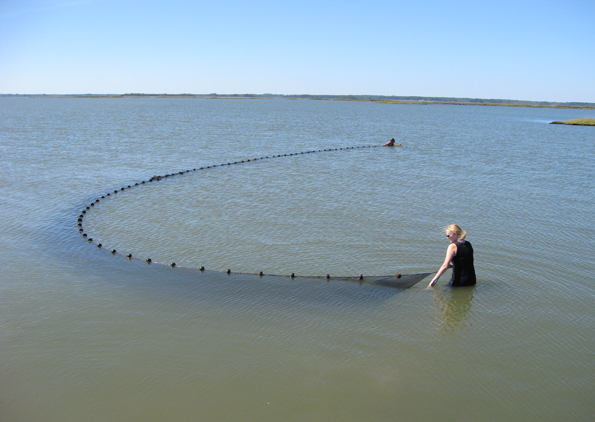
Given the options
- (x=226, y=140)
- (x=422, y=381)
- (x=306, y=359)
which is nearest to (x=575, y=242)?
(x=422, y=381)

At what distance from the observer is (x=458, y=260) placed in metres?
9.76

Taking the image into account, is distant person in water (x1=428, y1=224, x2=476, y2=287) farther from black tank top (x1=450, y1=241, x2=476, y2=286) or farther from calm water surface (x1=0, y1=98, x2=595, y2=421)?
calm water surface (x1=0, y1=98, x2=595, y2=421)

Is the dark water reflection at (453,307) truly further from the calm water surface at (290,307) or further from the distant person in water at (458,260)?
the distant person in water at (458,260)

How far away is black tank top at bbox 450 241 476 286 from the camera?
9.62m

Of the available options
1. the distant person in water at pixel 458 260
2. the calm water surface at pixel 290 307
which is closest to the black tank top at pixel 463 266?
the distant person in water at pixel 458 260

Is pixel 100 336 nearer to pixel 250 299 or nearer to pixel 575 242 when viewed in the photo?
pixel 250 299

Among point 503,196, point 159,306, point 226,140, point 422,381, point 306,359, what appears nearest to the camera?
point 422,381

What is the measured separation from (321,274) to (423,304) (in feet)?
8.75

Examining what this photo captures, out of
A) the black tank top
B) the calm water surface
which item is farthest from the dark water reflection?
the black tank top

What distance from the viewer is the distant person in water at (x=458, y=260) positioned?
9508 mm

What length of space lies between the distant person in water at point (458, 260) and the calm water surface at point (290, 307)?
355 mm

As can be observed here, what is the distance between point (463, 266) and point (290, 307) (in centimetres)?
400

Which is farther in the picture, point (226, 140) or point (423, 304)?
point (226, 140)

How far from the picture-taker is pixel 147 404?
650 centimetres
